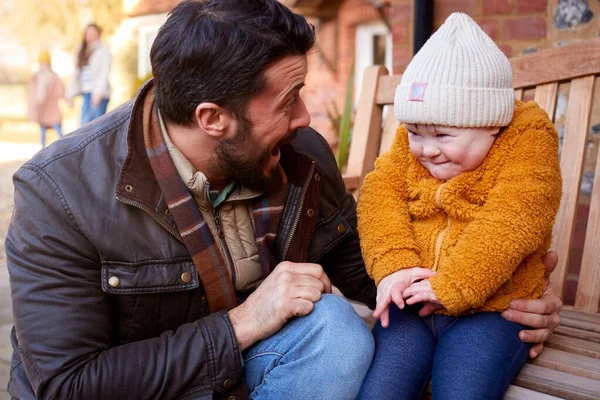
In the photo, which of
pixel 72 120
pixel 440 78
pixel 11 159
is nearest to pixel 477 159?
pixel 440 78

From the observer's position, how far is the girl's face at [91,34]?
903 cm

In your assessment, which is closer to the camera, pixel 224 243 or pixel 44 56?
pixel 224 243

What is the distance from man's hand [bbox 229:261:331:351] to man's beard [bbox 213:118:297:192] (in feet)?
0.86

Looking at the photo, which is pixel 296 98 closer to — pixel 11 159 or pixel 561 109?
pixel 561 109

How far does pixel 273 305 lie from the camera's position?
5.65 feet

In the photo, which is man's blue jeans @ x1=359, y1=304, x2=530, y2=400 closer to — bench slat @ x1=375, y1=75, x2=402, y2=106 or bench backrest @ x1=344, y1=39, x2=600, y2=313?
bench backrest @ x1=344, y1=39, x2=600, y2=313

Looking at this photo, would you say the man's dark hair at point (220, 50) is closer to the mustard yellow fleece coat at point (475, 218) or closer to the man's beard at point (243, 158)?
the man's beard at point (243, 158)

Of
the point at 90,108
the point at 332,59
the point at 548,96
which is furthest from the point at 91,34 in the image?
the point at 548,96

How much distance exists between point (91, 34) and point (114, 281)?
8064mm

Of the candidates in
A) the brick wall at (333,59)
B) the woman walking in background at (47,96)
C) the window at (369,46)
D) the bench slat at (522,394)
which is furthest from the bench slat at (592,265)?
the woman walking in background at (47,96)

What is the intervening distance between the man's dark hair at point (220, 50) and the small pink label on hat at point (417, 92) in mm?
329

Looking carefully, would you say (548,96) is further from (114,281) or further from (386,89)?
(114,281)

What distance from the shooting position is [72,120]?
13.4m

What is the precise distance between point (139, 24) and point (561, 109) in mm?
10296
